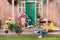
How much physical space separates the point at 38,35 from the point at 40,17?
4.52 meters

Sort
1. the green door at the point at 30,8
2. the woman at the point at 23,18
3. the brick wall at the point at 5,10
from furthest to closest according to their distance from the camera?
1. the green door at the point at 30,8
2. the brick wall at the point at 5,10
3. the woman at the point at 23,18

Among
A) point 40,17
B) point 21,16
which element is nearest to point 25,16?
point 21,16

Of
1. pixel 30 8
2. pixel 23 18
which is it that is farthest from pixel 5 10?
pixel 30 8

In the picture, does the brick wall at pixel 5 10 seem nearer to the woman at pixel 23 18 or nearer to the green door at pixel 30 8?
the woman at pixel 23 18

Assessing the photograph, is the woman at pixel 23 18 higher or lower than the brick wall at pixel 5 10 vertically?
lower

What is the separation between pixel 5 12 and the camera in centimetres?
1744

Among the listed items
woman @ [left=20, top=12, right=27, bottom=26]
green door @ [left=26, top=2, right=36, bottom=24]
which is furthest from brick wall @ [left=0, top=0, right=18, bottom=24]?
green door @ [left=26, top=2, right=36, bottom=24]

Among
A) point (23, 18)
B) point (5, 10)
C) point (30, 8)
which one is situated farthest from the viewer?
point (30, 8)

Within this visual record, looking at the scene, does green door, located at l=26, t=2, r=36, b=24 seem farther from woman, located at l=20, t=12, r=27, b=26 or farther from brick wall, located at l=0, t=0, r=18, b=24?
brick wall, located at l=0, t=0, r=18, b=24

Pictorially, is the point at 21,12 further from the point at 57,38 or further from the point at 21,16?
the point at 57,38

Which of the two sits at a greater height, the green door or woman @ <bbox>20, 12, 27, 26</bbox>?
the green door

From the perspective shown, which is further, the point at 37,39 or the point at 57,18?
the point at 57,18

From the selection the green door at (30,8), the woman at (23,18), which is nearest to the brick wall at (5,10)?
the woman at (23,18)

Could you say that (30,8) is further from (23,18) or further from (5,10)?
(5,10)
